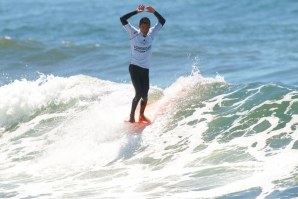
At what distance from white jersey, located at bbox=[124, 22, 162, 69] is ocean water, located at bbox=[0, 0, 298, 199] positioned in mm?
1163

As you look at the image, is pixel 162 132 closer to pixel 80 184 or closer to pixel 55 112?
pixel 80 184

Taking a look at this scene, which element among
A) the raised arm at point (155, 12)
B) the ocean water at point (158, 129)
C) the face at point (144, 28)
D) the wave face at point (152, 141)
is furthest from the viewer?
the face at point (144, 28)

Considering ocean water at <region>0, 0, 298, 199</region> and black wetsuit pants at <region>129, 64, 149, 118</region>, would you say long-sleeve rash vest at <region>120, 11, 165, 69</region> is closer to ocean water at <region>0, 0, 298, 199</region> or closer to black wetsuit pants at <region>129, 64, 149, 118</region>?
black wetsuit pants at <region>129, 64, 149, 118</region>

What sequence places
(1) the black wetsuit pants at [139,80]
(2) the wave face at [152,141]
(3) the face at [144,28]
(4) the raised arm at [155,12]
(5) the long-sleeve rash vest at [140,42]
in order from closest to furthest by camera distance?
(2) the wave face at [152,141] → (4) the raised arm at [155,12] → (3) the face at [144,28] → (5) the long-sleeve rash vest at [140,42] → (1) the black wetsuit pants at [139,80]

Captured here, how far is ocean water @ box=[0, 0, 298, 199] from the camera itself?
34.9 feet

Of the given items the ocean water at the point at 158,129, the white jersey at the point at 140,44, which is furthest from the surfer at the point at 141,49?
the ocean water at the point at 158,129

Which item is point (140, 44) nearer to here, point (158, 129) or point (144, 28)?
point (144, 28)

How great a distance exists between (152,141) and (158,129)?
0.40 m

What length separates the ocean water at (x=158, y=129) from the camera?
10648 millimetres

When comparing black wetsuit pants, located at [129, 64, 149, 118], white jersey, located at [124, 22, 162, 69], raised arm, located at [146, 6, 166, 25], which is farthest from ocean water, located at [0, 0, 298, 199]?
raised arm, located at [146, 6, 166, 25]

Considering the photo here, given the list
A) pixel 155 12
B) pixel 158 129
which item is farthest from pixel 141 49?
pixel 158 129

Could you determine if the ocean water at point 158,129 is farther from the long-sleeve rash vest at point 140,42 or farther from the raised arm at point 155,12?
the raised arm at point 155,12

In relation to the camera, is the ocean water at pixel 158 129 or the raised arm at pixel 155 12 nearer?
the ocean water at pixel 158 129

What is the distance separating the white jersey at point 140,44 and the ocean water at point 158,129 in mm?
1163
